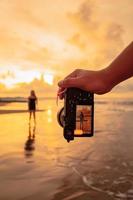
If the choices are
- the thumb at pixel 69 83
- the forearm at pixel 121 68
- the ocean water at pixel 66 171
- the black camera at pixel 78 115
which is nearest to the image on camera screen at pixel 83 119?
the black camera at pixel 78 115

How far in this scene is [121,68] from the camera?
55.2 inches

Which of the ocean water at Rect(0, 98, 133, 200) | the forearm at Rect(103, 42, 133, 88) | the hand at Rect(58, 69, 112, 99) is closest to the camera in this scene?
the forearm at Rect(103, 42, 133, 88)

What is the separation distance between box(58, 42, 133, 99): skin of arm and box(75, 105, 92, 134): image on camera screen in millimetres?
129

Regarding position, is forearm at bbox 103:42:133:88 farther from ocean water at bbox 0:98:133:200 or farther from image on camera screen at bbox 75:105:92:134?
ocean water at bbox 0:98:133:200

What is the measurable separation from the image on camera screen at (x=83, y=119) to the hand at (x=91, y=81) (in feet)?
0.46

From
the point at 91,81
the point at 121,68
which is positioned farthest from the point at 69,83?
the point at 121,68

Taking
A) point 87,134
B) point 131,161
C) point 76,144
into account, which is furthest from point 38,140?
point 87,134

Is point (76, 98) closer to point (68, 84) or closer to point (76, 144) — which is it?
point (68, 84)

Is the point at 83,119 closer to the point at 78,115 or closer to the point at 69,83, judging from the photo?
the point at 78,115

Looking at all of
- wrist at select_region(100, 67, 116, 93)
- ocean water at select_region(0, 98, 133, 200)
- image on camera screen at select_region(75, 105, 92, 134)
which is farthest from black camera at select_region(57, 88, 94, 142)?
ocean water at select_region(0, 98, 133, 200)

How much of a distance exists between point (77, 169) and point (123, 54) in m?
7.77

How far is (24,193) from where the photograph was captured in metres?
6.88

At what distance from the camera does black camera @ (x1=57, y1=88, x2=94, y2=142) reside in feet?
5.34

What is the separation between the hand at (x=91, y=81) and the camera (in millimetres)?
1479
